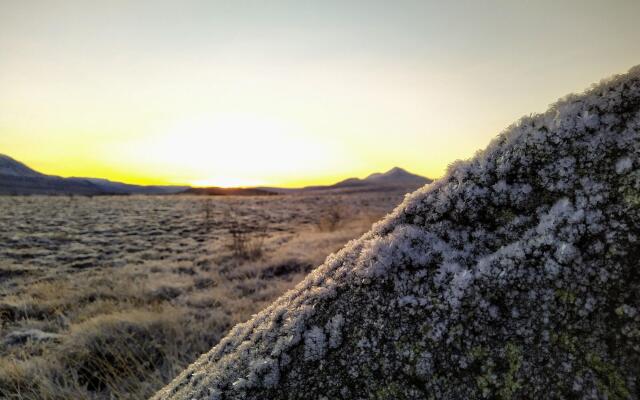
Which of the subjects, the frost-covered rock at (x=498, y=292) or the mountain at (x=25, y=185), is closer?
the frost-covered rock at (x=498, y=292)

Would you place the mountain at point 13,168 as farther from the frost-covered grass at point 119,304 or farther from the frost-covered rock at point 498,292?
the frost-covered rock at point 498,292

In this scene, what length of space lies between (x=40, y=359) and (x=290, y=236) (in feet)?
36.0

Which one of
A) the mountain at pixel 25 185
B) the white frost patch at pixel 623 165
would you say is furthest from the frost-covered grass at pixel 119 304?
the mountain at pixel 25 185

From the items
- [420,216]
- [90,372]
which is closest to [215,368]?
[420,216]

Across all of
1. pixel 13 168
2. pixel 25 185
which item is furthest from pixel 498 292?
pixel 13 168

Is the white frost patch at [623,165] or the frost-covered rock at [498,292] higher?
the white frost patch at [623,165]

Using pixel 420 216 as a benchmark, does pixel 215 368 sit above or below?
below

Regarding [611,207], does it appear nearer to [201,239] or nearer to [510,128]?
[510,128]

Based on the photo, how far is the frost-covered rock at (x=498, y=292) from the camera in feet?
3.11

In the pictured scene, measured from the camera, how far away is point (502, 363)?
1.00m

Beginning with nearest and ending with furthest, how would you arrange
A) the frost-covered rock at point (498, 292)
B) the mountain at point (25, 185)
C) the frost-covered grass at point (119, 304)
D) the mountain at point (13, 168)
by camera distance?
the frost-covered rock at point (498, 292)
the frost-covered grass at point (119, 304)
the mountain at point (25, 185)
the mountain at point (13, 168)

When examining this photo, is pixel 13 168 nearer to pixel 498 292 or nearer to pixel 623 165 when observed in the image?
pixel 498 292

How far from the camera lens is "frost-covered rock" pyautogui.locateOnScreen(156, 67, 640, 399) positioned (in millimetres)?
949

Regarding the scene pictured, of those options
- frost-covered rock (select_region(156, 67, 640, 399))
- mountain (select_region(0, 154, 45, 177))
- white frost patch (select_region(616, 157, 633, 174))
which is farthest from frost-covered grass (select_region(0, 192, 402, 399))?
mountain (select_region(0, 154, 45, 177))
